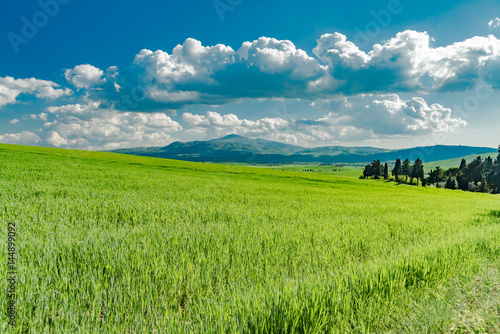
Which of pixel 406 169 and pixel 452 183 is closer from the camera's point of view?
pixel 452 183

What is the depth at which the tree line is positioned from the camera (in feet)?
323

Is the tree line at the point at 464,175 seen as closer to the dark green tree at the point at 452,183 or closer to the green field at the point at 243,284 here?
the dark green tree at the point at 452,183

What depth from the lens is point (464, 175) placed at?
11219 centimetres

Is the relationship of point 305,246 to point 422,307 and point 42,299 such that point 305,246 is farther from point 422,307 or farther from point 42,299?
point 42,299

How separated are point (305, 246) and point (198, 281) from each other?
8.88 feet

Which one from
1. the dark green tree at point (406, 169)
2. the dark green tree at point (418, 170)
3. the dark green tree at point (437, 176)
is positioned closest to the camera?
the dark green tree at point (418, 170)

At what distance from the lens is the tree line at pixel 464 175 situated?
98562mm

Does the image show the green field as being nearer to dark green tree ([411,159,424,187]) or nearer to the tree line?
the tree line

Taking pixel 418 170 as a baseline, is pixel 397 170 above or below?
below

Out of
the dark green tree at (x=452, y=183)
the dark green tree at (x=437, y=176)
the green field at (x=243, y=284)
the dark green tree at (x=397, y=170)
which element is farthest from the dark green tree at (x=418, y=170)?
the green field at (x=243, y=284)

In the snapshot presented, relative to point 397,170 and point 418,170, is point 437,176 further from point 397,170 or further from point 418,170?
point 397,170

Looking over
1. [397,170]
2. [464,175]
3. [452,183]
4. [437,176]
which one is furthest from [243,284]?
[397,170]

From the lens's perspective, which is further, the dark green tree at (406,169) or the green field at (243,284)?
the dark green tree at (406,169)

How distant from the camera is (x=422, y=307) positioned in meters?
2.86
